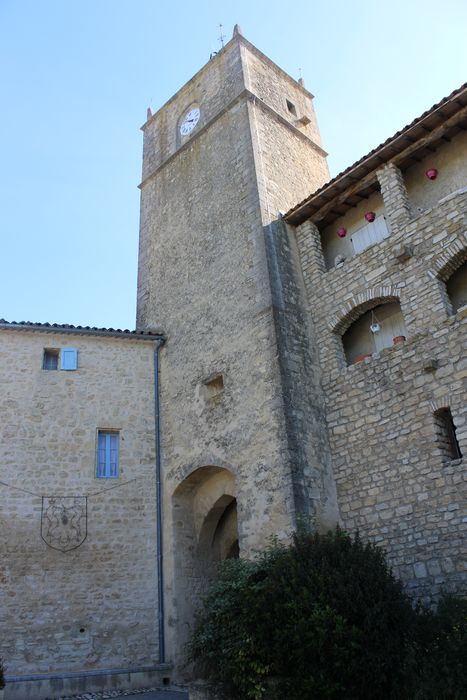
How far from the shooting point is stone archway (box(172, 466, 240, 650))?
43.2 ft

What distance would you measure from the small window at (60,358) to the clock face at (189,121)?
24.9ft

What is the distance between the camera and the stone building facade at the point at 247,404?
431 inches

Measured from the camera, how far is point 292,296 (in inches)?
526

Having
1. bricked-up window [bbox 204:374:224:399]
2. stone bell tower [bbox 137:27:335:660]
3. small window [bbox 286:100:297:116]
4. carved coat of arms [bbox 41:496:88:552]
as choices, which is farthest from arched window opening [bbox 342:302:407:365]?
small window [bbox 286:100:297:116]

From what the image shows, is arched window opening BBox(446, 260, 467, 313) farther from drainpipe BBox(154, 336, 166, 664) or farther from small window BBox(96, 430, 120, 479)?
small window BBox(96, 430, 120, 479)

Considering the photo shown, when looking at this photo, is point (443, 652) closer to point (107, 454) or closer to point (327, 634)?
point (327, 634)

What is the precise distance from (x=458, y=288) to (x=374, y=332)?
1.86m

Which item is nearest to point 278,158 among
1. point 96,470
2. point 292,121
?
point 292,121

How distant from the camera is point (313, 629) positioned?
25.4ft

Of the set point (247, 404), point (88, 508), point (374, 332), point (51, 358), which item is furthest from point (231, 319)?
point (88, 508)

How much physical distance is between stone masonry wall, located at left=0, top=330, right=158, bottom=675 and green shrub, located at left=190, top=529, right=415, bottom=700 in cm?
357

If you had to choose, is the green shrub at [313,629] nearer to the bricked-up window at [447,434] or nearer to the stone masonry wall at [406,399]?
the stone masonry wall at [406,399]

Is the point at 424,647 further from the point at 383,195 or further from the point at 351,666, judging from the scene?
the point at 383,195

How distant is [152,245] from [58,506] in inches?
302
